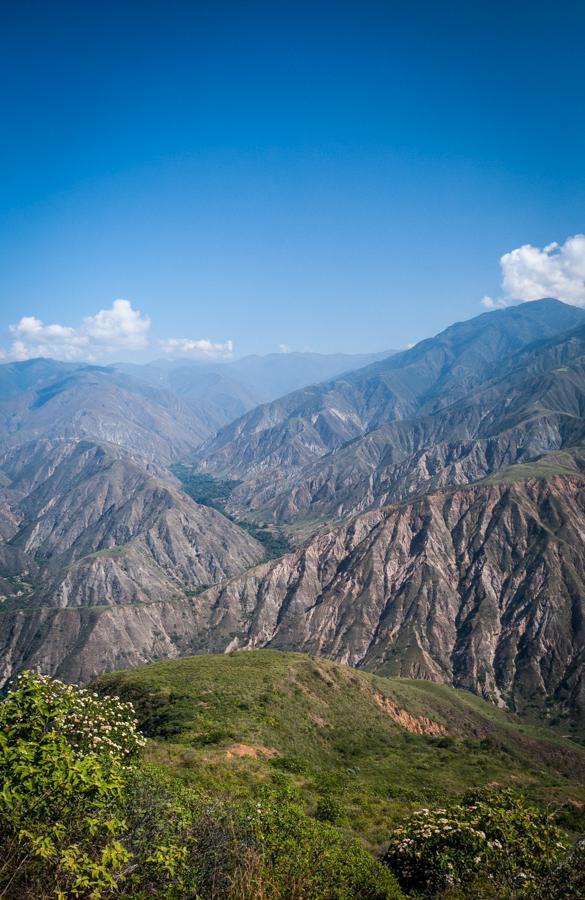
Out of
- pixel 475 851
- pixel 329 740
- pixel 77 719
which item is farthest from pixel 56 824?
pixel 329 740

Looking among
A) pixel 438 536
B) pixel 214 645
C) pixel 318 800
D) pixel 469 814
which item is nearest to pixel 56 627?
pixel 214 645

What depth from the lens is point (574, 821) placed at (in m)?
43.5

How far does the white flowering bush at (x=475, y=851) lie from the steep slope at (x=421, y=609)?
5000 inches

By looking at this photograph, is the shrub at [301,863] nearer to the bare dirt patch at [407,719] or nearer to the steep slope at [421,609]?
the bare dirt patch at [407,719]

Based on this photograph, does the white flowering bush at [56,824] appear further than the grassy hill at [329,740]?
No

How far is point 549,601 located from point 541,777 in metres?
93.8

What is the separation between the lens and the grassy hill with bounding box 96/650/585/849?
34.3 m

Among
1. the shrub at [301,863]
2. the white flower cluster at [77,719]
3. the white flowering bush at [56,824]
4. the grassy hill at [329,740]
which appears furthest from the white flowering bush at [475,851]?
the white flower cluster at [77,719]

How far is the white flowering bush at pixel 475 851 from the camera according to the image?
55.6 ft

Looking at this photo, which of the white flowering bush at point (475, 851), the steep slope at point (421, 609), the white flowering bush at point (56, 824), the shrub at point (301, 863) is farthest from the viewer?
the steep slope at point (421, 609)

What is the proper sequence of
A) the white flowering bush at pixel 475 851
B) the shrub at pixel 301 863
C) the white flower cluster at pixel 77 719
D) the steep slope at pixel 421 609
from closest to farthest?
the white flower cluster at pixel 77 719, the shrub at pixel 301 863, the white flowering bush at pixel 475 851, the steep slope at pixel 421 609

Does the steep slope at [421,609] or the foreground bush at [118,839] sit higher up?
the foreground bush at [118,839]

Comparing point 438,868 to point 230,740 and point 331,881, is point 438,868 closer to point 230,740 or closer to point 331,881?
point 331,881

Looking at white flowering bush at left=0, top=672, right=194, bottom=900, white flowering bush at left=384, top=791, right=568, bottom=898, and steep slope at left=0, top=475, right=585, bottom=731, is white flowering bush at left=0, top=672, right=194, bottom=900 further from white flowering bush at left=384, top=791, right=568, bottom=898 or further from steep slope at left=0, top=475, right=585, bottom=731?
steep slope at left=0, top=475, right=585, bottom=731
